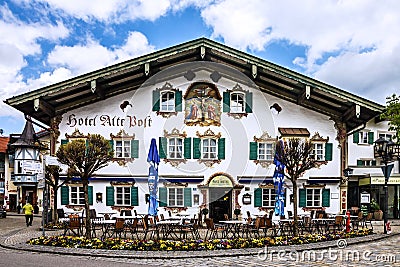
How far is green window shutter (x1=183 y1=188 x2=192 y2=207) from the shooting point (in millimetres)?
23531

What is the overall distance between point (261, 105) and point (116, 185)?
8.22 m

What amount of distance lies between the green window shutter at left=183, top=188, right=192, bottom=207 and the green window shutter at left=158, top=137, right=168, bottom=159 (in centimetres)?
199

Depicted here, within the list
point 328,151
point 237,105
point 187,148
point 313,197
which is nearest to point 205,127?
point 187,148

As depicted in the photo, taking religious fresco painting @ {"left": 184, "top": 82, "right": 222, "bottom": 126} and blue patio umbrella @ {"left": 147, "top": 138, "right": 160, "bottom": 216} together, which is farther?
religious fresco painting @ {"left": 184, "top": 82, "right": 222, "bottom": 126}

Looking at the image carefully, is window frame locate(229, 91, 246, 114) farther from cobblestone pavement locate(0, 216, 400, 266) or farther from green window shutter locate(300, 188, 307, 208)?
cobblestone pavement locate(0, 216, 400, 266)

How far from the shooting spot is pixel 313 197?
24078mm

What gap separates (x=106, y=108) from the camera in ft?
78.1


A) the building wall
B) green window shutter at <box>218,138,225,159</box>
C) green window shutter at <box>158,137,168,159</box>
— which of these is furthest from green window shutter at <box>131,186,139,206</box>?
green window shutter at <box>218,138,225,159</box>

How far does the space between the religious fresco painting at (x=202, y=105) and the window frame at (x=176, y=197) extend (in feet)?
10.8

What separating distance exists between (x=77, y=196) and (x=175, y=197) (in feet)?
15.7

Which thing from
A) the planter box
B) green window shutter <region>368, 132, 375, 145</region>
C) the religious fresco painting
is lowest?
the planter box

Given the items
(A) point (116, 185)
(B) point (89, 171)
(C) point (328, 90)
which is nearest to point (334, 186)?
(C) point (328, 90)

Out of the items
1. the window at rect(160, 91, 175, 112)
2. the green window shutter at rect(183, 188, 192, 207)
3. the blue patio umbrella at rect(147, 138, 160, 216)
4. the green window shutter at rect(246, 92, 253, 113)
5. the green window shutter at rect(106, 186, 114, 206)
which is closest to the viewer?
the blue patio umbrella at rect(147, 138, 160, 216)

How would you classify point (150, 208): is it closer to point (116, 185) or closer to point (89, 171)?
point (116, 185)
